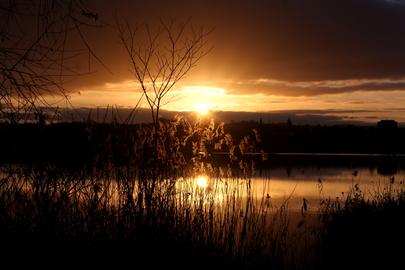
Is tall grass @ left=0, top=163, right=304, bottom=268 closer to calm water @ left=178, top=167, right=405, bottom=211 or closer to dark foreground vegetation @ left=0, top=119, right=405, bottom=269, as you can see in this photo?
dark foreground vegetation @ left=0, top=119, right=405, bottom=269

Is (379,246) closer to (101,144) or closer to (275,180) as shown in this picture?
(101,144)

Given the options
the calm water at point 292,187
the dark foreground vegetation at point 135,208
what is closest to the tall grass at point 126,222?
the dark foreground vegetation at point 135,208

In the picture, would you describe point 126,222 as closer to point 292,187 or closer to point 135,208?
point 135,208

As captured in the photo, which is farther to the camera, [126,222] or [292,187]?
[292,187]

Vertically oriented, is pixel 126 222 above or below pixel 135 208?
below

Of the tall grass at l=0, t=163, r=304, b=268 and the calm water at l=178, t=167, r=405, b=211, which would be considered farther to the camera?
the calm water at l=178, t=167, r=405, b=211

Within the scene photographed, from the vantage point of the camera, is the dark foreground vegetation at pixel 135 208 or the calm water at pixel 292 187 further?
the calm water at pixel 292 187

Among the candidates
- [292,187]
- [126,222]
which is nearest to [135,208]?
[126,222]

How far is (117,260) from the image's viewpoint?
518 cm

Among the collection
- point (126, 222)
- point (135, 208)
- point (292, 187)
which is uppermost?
point (135, 208)

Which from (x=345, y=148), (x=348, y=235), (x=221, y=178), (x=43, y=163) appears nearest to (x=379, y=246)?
(x=348, y=235)

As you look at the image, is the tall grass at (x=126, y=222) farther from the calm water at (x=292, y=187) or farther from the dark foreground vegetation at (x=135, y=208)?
the calm water at (x=292, y=187)

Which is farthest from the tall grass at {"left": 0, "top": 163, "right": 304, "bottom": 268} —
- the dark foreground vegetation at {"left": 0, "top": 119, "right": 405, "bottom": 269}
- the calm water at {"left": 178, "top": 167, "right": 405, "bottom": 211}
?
the calm water at {"left": 178, "top": 167, "right": 405, "bottom": 211}

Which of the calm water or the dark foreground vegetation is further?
the calm water
